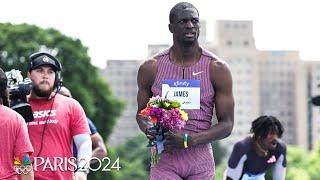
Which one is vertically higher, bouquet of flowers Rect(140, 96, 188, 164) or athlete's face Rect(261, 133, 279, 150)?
bouquet of flowers Rect(140, 96, 188, 164)

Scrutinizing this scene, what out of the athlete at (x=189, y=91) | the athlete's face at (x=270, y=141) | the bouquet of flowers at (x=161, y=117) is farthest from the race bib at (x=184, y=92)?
the athlete's face at (x=270, y=141)

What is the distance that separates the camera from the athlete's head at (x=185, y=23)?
9266mm

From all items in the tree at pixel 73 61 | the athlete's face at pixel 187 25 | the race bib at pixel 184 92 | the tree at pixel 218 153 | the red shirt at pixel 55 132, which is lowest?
the tree at pixel 218 153

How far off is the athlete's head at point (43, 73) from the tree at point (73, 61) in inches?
1802

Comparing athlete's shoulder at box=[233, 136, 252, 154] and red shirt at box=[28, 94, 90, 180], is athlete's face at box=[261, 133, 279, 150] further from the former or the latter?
red shirt at box=[28, 94, 90, 180]

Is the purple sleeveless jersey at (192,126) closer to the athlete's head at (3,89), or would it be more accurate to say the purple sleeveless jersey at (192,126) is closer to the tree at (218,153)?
the athlete's head at (3,89)

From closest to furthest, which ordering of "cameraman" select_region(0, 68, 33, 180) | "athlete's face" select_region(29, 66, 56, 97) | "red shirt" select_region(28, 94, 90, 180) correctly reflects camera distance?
1. "cameraman" select_region(0, 68, 33, 180)
2. "red shirt" select_region(28, 94, 90, 180)
3. "athlete's face" select_region(29, 66, 56, 97)

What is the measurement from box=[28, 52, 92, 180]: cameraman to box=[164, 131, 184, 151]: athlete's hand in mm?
1301

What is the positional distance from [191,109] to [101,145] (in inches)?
118

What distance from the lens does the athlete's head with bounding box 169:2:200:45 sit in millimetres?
9266

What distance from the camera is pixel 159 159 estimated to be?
9.30 meters

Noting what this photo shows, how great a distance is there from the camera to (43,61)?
1047 centimetres

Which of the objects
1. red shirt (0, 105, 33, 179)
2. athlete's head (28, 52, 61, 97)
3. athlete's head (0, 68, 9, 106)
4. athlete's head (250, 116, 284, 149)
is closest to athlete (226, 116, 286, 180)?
athlete's head (250, 116, 284, 149)

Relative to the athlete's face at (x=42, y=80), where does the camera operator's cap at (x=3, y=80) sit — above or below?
above
